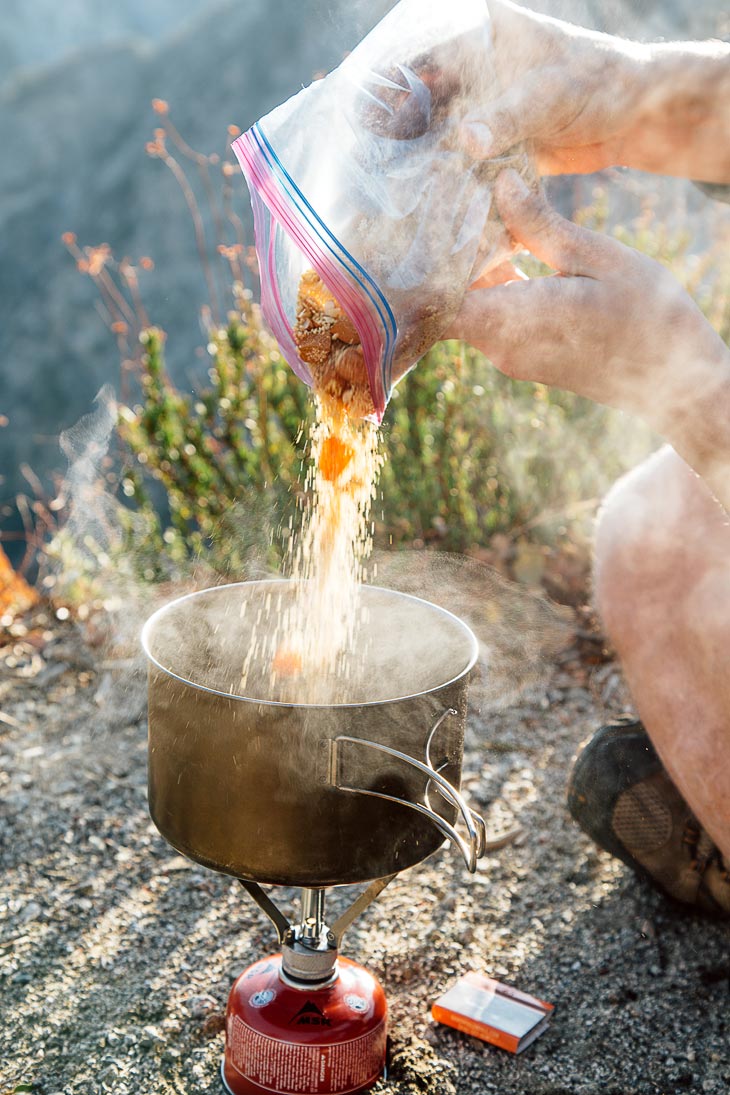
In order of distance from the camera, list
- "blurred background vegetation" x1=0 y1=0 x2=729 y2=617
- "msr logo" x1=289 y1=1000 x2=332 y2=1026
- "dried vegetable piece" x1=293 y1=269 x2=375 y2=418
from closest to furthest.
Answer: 1. "dried vegetable piece" x1=293 y1=269 x2=375 y2=418
2. "msr logo" x1=289 y1=1000 x2=332 y2=1026
3. "blurred background vegetation" x1=0 y1=0 x2=729 y2=617

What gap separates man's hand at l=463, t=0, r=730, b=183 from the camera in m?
1.50

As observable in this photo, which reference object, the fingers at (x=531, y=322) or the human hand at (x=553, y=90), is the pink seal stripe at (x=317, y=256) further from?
the human hand at (x=553, y=90)

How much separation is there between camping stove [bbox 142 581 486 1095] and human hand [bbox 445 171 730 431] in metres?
0.43

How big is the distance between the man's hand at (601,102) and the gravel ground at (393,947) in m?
1.35

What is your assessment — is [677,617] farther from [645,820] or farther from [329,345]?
[329,345]

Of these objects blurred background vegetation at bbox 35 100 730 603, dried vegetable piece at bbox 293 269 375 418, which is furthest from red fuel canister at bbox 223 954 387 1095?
blurred background vegetation at bbox 35 100 730 603

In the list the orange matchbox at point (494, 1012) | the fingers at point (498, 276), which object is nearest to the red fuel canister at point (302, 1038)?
the orange matchbox at point (494, 1012)

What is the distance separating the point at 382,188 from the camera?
137cm

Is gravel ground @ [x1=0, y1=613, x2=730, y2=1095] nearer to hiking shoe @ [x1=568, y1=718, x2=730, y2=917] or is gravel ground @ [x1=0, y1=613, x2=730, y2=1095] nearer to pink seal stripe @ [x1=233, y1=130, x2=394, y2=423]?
hiking shoe @ [x1=568, y1=718, x2=730, y2=917]

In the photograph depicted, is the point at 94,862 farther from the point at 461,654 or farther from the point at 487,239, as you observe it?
the point at 487,239

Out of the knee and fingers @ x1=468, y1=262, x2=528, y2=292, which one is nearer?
fingers @ x1=468, y1=262, x2=528, y2=292

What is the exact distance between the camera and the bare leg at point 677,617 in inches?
68.0

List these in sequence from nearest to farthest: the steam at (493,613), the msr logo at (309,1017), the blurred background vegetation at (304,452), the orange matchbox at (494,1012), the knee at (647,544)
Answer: the msr logo at (309,1017)
the orange matchbox at (494,1012)
the knee at (647,544)
the steam at (493,613)
the blurred background vegetation at (304,452)

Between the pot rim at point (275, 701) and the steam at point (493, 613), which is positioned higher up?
the pot rim at point (275, 701)
